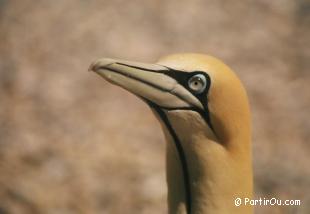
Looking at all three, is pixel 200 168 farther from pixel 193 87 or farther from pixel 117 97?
pixel 117 97

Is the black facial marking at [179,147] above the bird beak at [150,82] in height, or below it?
below

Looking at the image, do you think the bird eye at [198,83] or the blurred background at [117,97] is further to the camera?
the blurred background at [117,97]

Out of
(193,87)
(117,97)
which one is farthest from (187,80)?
A: (117,97)

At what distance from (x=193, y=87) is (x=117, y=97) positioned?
1.89m

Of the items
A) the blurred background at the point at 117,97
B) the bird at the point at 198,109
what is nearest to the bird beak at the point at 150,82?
the bird at the point at 198,109

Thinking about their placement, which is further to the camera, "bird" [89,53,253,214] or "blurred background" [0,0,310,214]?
"blurred background" [0,0,310,214]

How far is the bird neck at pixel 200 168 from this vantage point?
1.99 m

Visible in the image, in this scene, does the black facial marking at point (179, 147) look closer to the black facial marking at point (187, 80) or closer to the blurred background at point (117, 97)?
the black facial marking at point (187, 80)

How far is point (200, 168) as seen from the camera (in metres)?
2.04

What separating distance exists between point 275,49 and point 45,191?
55.5 inches

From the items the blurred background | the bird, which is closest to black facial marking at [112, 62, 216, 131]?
the bird

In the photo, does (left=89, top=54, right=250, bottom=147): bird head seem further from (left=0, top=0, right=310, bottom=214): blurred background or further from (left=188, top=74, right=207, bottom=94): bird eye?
(left=0, top=0, right=310, bottom=214): blurred background

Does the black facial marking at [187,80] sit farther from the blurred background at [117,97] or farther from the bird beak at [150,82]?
the blurred background at [117,97]

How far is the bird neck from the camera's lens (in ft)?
6.54
